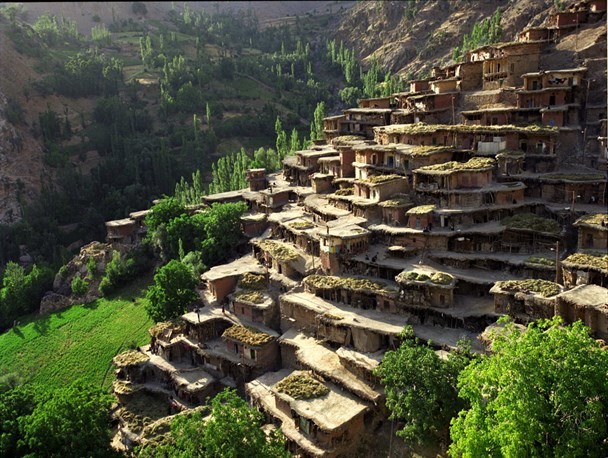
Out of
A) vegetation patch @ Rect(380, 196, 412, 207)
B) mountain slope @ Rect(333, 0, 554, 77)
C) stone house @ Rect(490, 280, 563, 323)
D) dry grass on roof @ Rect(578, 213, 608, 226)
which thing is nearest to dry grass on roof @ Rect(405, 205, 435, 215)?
vegetation patch @ Rect(380, 196, 412, 207)

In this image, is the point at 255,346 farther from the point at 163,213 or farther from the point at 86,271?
the point at 86,271

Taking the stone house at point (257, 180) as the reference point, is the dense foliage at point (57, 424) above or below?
below

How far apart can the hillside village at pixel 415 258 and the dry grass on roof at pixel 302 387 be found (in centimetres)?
8

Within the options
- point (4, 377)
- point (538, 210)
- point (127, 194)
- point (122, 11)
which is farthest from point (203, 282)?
point (122, 11)

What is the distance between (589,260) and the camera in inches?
1315

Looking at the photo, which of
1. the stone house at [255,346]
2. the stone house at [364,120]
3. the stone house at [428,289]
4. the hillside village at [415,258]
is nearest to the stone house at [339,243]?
the hillside village at [415,258]

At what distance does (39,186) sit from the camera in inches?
3669

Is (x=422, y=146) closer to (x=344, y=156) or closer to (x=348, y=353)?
(x=344, y=156)

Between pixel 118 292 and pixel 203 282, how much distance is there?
13395 millimetres

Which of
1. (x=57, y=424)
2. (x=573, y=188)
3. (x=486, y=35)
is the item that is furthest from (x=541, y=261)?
(x=486, y=35)

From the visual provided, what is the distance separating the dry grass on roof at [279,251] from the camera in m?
45.3

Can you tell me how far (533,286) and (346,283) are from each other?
12.3m

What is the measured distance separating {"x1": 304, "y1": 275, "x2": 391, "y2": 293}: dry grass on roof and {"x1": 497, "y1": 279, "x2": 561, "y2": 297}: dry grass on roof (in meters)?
7.66

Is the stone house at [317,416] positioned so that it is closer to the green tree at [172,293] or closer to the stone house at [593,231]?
the green tree at [172,293]
